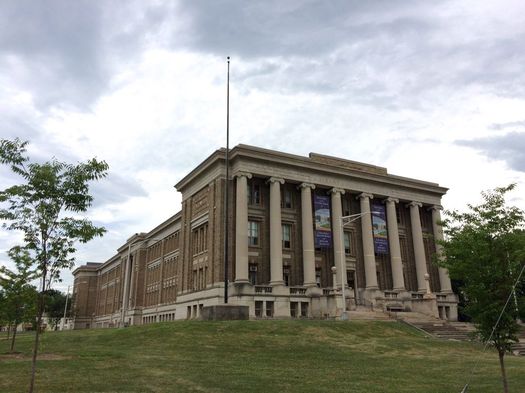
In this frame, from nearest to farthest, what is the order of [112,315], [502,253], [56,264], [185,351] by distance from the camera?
[56,264], [502,253], [185,351], [112,315]

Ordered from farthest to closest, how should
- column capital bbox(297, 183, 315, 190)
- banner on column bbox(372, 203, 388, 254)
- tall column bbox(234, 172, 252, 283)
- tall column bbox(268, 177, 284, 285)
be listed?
banner on column bbox(372, 203, 388, 254), column capital bbox(297, 183, 315, 190), tall column bbox(268, 177, 284, 285), tall column bbox(234, 172, 252, 283)

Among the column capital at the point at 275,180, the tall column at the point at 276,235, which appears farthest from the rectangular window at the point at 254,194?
the tall column at the point at 276,235

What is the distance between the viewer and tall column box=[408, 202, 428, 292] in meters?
55.8

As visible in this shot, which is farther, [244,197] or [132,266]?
[132,266]

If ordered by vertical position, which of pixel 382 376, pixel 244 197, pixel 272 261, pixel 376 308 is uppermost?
pixel 244 197

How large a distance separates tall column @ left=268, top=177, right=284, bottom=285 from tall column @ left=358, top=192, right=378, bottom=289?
11.0 meters

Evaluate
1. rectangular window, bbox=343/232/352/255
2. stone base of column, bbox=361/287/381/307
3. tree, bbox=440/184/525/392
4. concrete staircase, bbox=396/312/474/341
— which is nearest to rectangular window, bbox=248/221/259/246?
rectangular window, bbox=343/232/352/255

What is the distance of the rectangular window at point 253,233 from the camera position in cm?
4806

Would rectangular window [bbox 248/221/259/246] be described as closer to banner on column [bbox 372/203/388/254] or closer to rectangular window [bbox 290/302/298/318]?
rectangular window [bbox 290/302/298/318]

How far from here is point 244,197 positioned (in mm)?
46156

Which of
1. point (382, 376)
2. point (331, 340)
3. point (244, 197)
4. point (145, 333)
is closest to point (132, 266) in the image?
point (244, 197)

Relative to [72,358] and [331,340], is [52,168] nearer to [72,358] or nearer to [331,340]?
[72,358]

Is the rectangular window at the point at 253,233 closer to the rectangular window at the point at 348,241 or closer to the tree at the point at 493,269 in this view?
the rectangular window at the point at 348,241

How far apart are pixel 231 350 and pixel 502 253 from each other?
1407 cm
